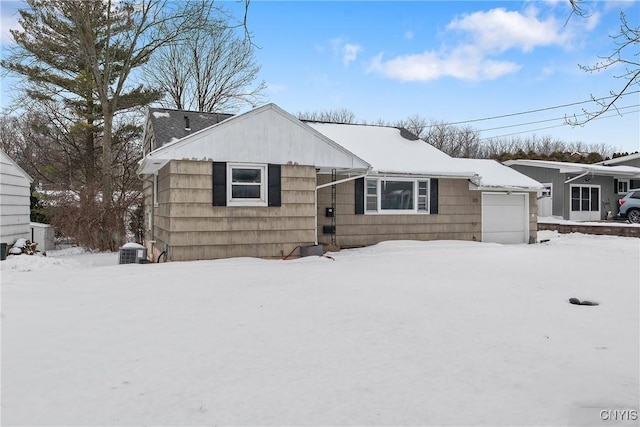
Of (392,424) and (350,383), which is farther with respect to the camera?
(350,383)

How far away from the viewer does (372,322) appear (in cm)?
484

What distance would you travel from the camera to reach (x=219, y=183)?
9555mm

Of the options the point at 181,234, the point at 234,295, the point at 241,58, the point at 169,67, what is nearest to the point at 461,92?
the point at 241,58

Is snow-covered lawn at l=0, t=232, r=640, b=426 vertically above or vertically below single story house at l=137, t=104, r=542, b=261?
below

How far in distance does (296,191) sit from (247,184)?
121 cm

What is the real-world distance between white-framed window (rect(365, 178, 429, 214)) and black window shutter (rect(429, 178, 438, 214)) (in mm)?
95

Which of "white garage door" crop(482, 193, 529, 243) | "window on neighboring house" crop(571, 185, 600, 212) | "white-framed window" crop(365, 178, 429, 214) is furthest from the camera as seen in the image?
"window on neighboring house" crop(571, 185, 600, 212)

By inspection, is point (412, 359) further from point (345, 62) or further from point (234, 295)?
point (345, 62)

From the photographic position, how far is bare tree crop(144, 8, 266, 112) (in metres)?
25.0

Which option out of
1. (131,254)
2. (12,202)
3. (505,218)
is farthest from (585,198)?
(12,202)

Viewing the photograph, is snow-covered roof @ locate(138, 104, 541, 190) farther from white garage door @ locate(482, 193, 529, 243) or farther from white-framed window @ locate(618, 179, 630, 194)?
white-framed window @ locate(618, 179, 630, 194)

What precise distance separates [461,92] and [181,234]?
60.7 feet

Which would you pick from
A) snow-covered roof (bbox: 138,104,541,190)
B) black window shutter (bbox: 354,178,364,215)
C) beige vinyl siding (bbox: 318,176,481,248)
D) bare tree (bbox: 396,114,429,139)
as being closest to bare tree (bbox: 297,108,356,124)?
bare tree (bbox: 396,114,429,139)

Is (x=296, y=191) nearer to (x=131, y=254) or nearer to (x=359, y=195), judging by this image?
(x=359, y=195)
